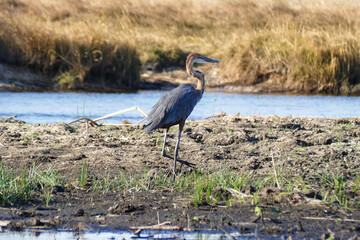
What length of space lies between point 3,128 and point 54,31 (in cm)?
929

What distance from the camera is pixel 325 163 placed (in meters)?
6.39

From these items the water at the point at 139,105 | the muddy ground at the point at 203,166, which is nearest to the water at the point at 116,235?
the muddy ground at the point at 203,166

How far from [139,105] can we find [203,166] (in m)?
6.87

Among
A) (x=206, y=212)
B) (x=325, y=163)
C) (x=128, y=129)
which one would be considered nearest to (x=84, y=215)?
(x=206, y=212)

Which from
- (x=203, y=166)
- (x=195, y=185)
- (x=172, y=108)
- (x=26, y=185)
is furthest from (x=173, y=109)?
(x=26, y=185)

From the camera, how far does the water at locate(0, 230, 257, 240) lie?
443 cm

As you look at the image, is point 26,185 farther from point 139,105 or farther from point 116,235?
point 139,105

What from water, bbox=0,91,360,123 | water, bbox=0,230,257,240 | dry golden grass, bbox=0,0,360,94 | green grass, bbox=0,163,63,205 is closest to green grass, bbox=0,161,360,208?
green grass, bbox=0,163,63,205

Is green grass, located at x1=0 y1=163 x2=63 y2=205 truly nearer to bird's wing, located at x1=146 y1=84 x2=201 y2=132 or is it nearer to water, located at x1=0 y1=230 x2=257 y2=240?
water, located at x1=0 y1=230 x2=257 y2=240

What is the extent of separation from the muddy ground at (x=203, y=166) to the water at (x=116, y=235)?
0.33 ft

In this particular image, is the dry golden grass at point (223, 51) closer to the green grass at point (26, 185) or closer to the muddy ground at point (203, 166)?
the muddy ground at point (203, 166)

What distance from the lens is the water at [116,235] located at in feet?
14.5

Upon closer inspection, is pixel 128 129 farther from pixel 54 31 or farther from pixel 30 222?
pixel 54 31

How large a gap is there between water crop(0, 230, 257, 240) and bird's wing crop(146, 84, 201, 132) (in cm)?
196
